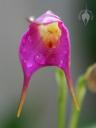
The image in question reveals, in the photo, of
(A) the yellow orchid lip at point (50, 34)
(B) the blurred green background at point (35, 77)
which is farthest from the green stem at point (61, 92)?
(B) the blurred green background at point (35, 77)

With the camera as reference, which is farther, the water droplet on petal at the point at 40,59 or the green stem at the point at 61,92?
the green stem at the point at 61,92

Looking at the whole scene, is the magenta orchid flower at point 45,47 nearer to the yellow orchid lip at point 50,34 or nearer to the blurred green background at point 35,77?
the yellow orchid lip at point 50,34

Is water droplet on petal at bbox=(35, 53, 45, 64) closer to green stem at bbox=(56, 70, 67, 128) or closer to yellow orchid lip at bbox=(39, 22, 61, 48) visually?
yellow orchid lip at bbox=(39, 22, 61, 48)

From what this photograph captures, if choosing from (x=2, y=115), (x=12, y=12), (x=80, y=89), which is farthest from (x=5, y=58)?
(x=80, y=89)

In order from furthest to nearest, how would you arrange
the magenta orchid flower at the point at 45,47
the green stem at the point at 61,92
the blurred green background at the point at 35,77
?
the blurred green background at the point at 35,77 < the green stem at the point at 61,92 < the magenta orchid flower at the point at 45,47

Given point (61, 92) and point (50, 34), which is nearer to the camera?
point (50, 34)

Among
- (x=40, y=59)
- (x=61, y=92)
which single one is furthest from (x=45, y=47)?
(x=61, y=92)

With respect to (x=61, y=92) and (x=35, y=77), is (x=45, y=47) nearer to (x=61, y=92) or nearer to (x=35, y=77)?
→ (x=61, y=92)

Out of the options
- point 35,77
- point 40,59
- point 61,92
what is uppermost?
Result: point 40,59
